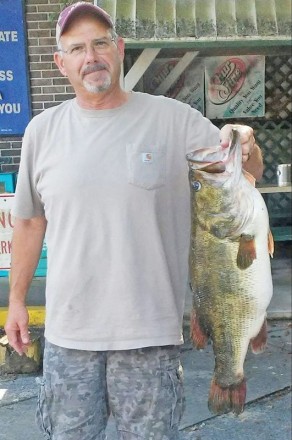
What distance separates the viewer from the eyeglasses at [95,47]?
2.34 metres

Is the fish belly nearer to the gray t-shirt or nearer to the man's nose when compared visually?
the gray t-shirt

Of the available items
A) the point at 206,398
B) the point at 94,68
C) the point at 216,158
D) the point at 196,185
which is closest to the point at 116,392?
the point at 196,185

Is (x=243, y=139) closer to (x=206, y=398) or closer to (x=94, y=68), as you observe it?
(x=94, y=68)

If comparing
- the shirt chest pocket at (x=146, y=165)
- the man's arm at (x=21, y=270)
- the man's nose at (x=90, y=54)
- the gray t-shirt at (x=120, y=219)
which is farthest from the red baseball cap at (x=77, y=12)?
the man's arm at (x=21, y=270)

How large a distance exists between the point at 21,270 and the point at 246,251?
978 mm

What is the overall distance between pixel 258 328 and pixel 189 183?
0.59m

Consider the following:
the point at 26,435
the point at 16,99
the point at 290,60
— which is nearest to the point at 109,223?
the point at 26,435

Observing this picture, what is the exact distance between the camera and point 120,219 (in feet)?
7.46

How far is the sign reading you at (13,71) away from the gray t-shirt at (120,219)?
4.56 m

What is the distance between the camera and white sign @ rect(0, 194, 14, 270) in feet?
18.5

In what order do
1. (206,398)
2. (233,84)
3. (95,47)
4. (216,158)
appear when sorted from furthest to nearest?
1. (233,84)
2. (206,398)
3. (95,47)
4. (216,158)

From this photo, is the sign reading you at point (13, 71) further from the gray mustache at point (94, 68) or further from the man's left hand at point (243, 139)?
the man's left hand at point (243, 139)

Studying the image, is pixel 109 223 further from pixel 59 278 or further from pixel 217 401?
pixel 217 401

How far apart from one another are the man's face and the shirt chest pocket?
0.26 metres
